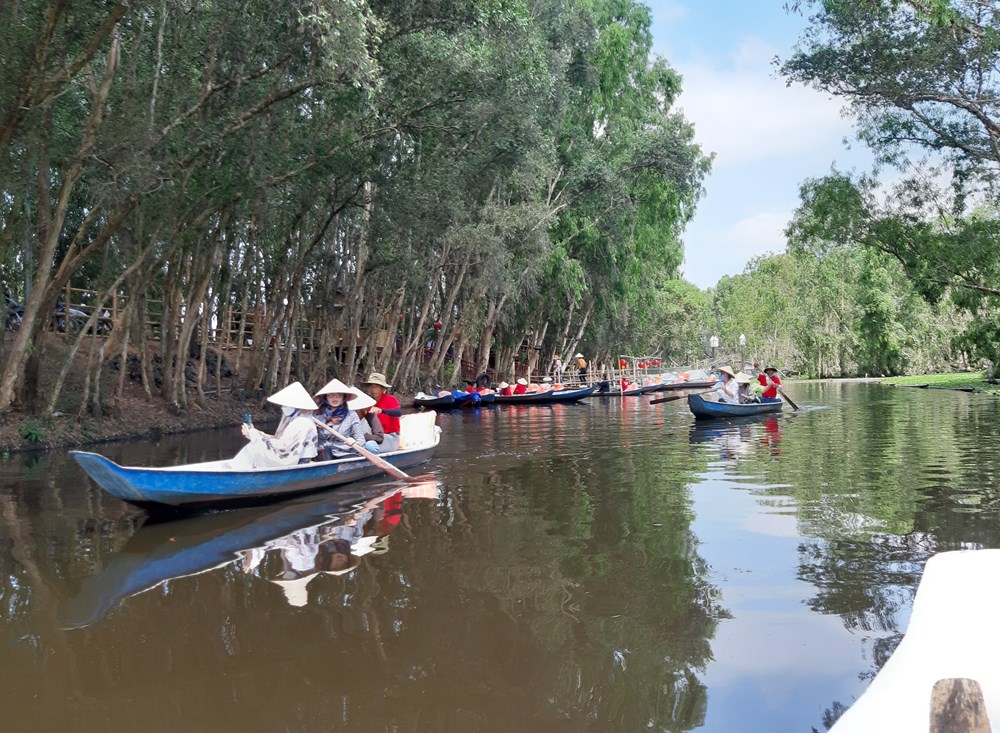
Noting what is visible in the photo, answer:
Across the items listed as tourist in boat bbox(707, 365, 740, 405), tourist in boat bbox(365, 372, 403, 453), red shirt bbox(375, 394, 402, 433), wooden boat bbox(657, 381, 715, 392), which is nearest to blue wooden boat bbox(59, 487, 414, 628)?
tourist in boat bbox(365, 372, 403, 453)

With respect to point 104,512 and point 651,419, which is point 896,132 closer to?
point 651,419

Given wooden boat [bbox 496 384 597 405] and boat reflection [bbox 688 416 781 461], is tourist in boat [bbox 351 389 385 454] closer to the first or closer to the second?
boat reflection [bbox 688 416 781 461]

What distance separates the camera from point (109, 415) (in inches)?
648

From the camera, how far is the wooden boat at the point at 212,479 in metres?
6.69

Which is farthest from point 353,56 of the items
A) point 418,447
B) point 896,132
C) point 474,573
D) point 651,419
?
point 896,132

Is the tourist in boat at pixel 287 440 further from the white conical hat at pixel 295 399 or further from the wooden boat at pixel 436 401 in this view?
the wooden boat at pixel 436 401

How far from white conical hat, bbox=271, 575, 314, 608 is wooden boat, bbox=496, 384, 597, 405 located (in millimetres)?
23218

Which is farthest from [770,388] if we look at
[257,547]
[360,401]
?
[257,547]

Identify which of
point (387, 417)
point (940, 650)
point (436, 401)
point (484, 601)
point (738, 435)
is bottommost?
point (484, 601)

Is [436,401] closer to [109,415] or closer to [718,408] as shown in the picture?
[718,408]

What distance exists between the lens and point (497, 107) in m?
15.5

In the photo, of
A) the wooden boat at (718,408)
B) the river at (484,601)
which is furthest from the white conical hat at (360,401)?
the wooden boat at (718,408)

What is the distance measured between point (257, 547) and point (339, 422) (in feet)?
10.1

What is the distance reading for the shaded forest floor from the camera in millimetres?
13930
